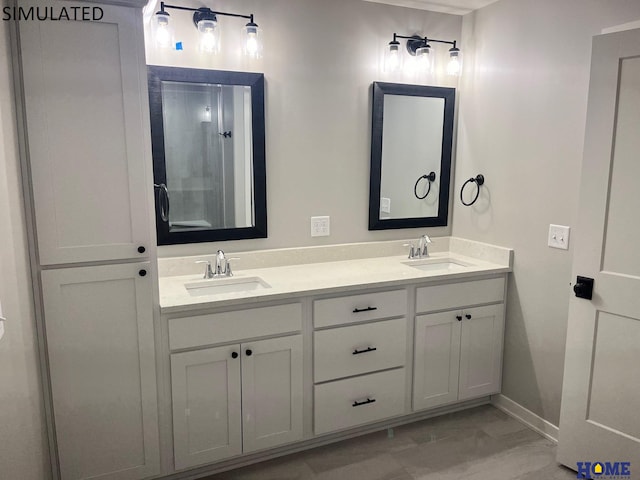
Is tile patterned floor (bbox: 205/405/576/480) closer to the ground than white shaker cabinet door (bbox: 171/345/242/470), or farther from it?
closer to the ground

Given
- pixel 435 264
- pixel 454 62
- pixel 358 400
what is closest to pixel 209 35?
pixel 454 62

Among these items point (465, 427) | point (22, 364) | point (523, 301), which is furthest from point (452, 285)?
point (22, 364)

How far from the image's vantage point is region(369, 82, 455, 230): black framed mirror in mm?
2842

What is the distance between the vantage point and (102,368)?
6.24 feet

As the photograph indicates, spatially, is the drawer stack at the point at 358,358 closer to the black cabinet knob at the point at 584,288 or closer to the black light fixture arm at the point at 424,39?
the black cabinet knob at the point at 584,288

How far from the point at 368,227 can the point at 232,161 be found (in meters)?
0.93

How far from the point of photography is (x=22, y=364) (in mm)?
1643

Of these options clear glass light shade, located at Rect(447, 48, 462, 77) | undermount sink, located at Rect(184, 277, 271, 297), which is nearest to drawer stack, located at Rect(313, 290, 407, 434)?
undermount sink, located at Rect(184, 277, 271, 297)

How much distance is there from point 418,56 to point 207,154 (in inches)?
54.8

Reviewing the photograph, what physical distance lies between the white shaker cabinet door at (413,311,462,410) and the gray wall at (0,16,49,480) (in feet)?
5.77

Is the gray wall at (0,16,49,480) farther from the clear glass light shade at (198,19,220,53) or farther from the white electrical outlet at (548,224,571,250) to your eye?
the white electrical outlet at (548,224,571,250)

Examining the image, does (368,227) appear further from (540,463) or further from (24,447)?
(24,447)

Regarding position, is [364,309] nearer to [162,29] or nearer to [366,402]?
[366,402]

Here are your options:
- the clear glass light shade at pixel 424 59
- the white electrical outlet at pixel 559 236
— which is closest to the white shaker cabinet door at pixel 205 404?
the white electrical outlet at pixel 559 236
